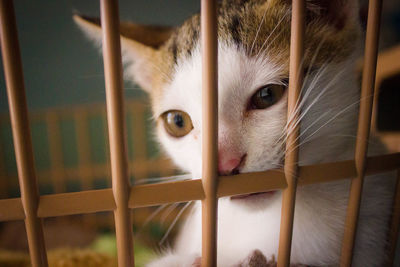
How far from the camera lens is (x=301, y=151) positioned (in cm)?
54

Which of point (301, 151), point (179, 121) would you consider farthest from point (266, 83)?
point (179, 121)

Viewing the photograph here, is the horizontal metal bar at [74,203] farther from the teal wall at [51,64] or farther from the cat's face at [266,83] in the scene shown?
the teal wall at [51,64]

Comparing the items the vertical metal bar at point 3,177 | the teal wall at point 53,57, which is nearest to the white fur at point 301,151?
the teal wall at point 53,57

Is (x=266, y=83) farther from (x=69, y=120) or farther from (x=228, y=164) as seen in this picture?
(x=69, y=120)

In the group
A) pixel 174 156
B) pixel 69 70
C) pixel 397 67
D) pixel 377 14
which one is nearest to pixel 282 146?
pixel 377 14

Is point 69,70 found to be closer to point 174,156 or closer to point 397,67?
point 174,156

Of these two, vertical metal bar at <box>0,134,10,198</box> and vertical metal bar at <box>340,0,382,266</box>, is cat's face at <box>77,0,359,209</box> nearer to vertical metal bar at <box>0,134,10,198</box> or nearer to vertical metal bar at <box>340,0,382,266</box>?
vertical metal bar at <box>340,0,382,266</box>

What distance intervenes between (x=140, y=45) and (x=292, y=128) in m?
0.54

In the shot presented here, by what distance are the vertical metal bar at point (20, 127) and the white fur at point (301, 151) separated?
292 mm

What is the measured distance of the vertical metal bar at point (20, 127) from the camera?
10.3 inches

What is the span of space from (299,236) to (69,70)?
161 cm

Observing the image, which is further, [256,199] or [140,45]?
[140,45]

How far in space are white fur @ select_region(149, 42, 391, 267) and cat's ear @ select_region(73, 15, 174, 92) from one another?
0.20 meters

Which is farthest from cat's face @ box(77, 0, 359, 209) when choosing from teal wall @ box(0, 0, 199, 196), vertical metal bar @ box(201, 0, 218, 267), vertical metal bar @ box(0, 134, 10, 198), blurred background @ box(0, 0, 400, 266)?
vertical metal bar @ box(0, 134, 10, 198)
